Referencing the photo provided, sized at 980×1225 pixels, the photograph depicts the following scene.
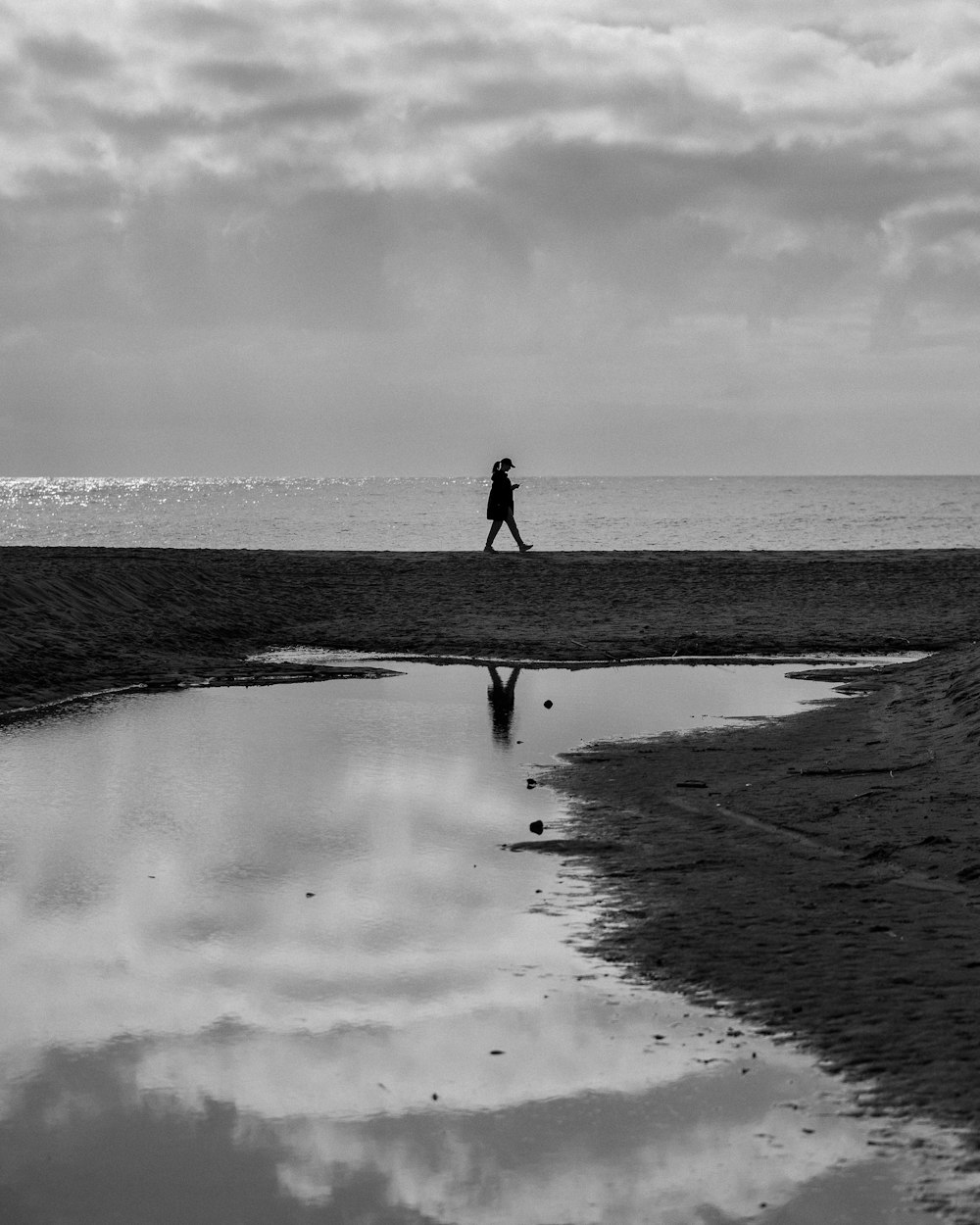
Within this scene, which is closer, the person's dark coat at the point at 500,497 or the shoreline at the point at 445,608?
the shoreline at the point at 445,608

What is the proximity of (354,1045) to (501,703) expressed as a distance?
9.71 metres

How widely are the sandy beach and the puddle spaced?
0.49m

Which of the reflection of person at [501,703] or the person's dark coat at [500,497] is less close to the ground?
the person's dark coat at [500,497]

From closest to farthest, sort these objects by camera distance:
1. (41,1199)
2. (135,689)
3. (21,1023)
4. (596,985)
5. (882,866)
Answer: (41,1199)
(21,1023)
(596,985)
(882,866)
(135,689)

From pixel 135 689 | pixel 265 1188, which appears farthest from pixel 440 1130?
pixel 135 689

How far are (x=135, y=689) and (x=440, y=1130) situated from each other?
465 inches

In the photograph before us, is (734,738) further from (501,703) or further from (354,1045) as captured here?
(354,1045)

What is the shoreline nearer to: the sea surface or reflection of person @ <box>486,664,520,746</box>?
reflection of person @ <box>486,664,520,746</box>

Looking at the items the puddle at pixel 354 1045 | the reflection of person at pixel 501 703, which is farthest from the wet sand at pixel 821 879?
the reflection of person at pixel 501 703

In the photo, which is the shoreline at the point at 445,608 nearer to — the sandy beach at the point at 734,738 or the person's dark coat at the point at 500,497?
the sandy beach at the point at 734,738

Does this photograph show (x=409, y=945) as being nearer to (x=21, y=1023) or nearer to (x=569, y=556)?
(x=21, y=1023)

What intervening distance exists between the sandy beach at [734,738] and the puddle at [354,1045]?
488 millimetres

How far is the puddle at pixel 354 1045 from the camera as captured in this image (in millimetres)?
5121

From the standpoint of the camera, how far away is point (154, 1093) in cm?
585
